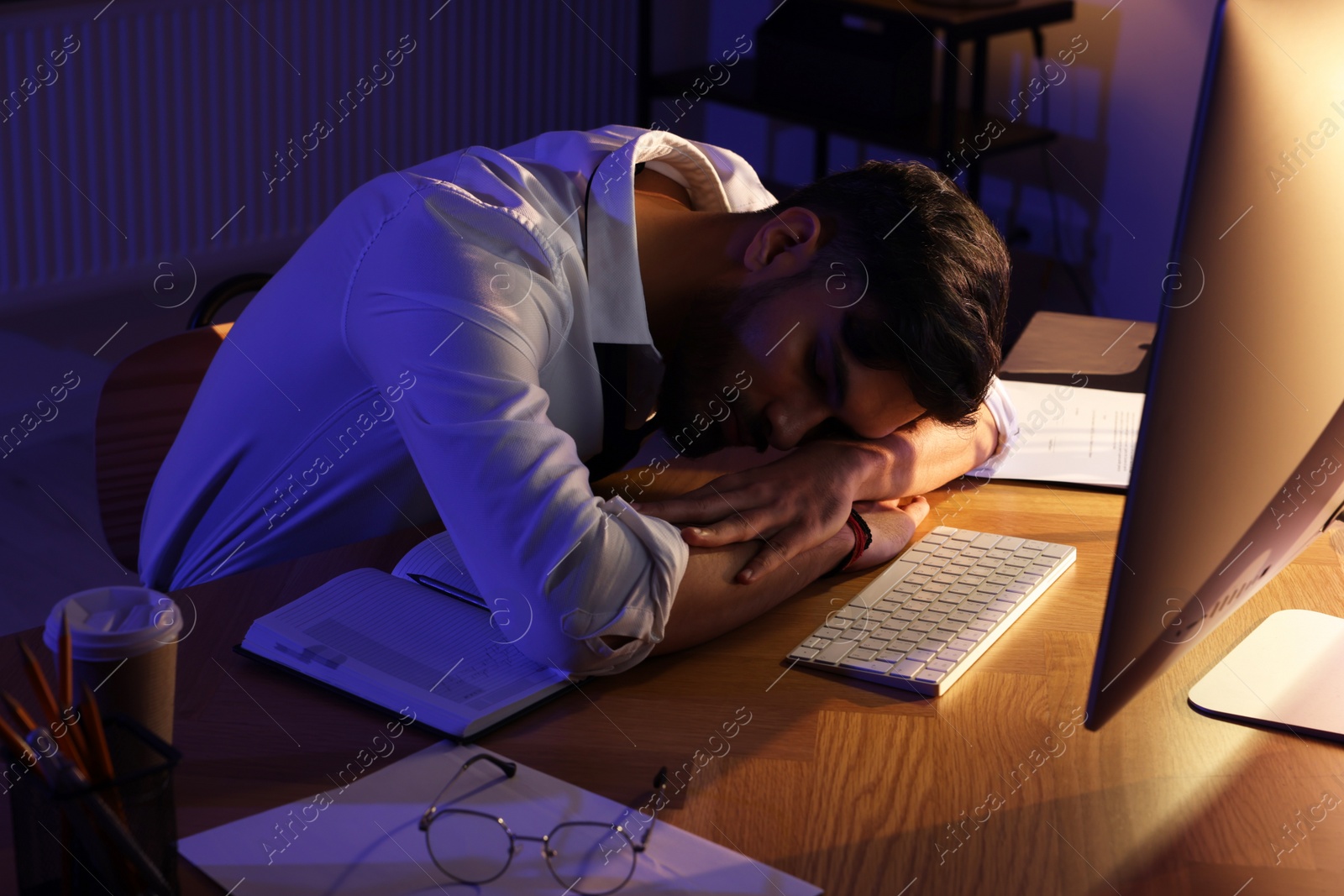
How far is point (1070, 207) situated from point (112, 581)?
2.90 m

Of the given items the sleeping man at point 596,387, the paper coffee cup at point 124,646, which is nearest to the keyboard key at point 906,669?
the sleeping man at point 596,387

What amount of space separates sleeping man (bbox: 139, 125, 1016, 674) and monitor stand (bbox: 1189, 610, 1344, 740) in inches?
13.5

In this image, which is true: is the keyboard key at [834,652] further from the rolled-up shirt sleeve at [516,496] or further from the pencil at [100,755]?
the pencil at [100,755]

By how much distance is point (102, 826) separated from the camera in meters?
0.70

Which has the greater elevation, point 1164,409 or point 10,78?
point 1164,409

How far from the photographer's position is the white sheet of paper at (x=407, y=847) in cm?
81

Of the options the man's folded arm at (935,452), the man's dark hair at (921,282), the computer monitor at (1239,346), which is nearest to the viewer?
the computer monitor at (1239,346)

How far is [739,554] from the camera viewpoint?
1192 mm

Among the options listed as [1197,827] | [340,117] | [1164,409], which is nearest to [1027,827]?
[1197,827]

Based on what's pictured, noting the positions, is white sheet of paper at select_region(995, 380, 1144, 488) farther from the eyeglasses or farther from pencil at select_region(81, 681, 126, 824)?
pencil at select_region(81, 681, 126, 824)

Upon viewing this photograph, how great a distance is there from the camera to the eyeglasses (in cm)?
82

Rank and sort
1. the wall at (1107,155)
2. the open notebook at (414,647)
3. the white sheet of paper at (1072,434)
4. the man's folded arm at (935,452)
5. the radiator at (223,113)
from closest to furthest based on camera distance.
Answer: the open notebook at (414,647), the man's folded arm at (935,452), the white sheet of paper at (1072,434), the radiator at (223,113), the wall at (1107,155)

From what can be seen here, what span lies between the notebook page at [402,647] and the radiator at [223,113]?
9.01 ft

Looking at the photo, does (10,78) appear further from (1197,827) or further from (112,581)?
(1197,827)
